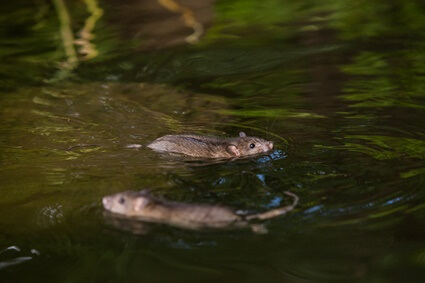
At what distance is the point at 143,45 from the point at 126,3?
2.13 m

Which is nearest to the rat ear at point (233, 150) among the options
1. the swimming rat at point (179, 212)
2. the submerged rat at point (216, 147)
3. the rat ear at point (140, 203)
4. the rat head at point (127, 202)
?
the submerged rat at point (216, 147)

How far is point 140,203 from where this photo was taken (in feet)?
16.5

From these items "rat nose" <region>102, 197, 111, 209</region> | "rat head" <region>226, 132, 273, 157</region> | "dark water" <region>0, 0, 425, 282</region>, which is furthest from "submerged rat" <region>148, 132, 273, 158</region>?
"rat nose" <region>102, 197, 111, 209</region>

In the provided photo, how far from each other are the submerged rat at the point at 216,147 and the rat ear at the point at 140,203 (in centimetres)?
138

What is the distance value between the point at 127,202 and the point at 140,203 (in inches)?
4.2

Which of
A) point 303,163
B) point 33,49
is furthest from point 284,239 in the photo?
point 33,49

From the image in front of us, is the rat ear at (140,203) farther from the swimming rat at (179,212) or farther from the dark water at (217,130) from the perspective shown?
the dark water at (217,130)

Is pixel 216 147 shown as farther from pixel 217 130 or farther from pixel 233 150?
pixel 217 130

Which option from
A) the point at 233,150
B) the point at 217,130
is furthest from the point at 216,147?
the point at 217,130

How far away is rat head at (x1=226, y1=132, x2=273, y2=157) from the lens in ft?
20.9

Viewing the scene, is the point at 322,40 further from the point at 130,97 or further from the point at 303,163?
the point at 303,163

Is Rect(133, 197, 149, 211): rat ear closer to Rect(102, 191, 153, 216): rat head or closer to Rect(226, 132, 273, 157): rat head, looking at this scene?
Rect(102, 191, 153, 216): rat head

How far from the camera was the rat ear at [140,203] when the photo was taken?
5031 millimetres

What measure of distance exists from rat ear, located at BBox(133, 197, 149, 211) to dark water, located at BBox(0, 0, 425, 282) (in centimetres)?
20
